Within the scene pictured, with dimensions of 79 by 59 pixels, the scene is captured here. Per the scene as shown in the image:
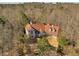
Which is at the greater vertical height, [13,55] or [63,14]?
[63,14]

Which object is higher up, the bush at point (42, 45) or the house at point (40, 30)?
the house at point (40, 30)

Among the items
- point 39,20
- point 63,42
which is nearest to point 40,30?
point 39,20

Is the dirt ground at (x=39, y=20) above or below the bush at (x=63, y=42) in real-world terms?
above

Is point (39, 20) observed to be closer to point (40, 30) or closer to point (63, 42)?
point (40, 30)

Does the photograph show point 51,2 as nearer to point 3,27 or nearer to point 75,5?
point 75,5

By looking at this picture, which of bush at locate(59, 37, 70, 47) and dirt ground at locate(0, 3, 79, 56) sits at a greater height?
dirt ground at locate(0, 3, 79, 56)

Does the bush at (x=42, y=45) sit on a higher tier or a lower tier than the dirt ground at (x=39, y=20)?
lower

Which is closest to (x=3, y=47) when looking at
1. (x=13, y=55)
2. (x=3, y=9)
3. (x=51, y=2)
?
(x=13, y=55)

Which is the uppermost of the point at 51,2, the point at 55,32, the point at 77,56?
the point at 51,2
